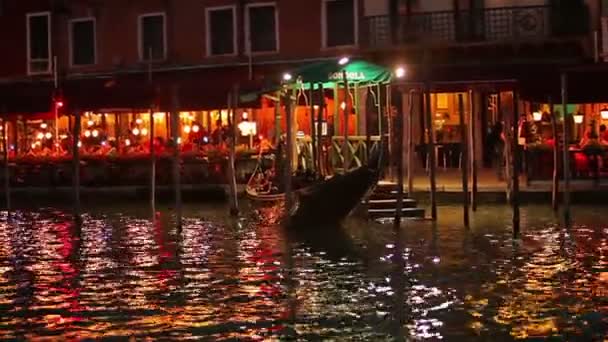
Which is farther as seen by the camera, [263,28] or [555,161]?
[263,28]

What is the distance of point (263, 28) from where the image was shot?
38.7 m

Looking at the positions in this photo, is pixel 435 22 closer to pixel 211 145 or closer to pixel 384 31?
pixel 384 31

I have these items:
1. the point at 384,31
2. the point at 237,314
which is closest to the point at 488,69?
the point at 384,31

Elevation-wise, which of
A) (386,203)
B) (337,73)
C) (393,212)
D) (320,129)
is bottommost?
(393,212)

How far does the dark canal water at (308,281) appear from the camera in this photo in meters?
13.4

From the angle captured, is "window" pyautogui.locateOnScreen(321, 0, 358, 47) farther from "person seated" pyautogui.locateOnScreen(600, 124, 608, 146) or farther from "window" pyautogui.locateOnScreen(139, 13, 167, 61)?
"person seated" pyautogui.locateOnScreen(600, 124, 608, 146)

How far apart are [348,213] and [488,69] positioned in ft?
18.5

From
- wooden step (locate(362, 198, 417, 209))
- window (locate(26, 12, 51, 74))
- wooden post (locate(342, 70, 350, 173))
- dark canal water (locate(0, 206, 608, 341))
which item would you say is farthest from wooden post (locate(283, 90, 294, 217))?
window (locate(26, 12, 51, 74))

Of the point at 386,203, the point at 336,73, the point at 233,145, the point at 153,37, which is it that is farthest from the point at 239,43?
the point at 336,73

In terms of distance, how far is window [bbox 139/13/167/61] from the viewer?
1572 inches

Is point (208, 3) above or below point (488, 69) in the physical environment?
above

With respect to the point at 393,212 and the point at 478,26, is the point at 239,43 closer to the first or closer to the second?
the point at 478,26

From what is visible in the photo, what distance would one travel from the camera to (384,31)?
36.2 m

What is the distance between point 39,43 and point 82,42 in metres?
1.74
